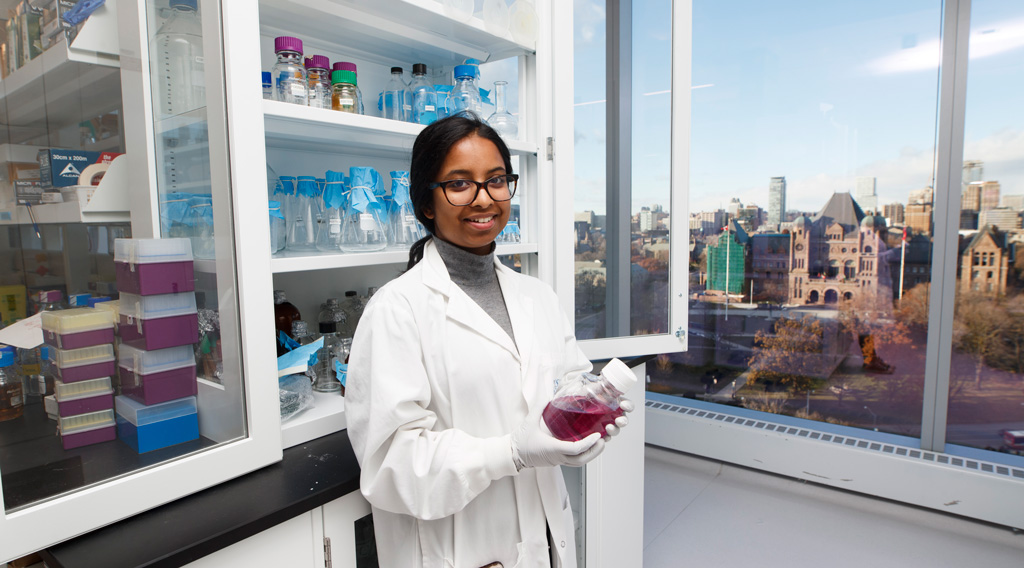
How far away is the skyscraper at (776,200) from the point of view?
3029 mm

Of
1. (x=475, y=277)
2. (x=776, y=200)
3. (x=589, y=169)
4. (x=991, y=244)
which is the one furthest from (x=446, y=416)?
(x=991, y=244)

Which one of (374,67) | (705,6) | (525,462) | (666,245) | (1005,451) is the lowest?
(1005,451)

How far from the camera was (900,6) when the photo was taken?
2.65 meters

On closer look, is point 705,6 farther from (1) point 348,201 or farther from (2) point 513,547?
(2) point 513,547

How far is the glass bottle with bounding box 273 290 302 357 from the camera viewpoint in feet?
4.76

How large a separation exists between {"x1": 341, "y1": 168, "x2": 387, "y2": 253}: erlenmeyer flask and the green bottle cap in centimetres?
21

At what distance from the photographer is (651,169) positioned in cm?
199

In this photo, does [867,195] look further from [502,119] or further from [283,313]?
[283,313]

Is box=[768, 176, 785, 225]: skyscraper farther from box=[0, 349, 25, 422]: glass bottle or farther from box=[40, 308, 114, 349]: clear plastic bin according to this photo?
box=[0, 349, 25, 422]: glass bottle

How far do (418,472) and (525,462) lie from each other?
191 mm

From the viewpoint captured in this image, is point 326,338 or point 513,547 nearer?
point 513,547

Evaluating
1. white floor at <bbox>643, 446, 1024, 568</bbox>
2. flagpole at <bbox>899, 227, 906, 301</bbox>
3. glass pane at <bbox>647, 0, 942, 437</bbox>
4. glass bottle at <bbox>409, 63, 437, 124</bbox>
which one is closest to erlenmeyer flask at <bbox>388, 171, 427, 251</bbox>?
glass bottle at <bbox>409, 63, 437, 124</bbox>

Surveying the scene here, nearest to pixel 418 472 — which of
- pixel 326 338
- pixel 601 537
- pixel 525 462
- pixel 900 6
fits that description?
pixel 525 462

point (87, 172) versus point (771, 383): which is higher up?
point (87, 172)
